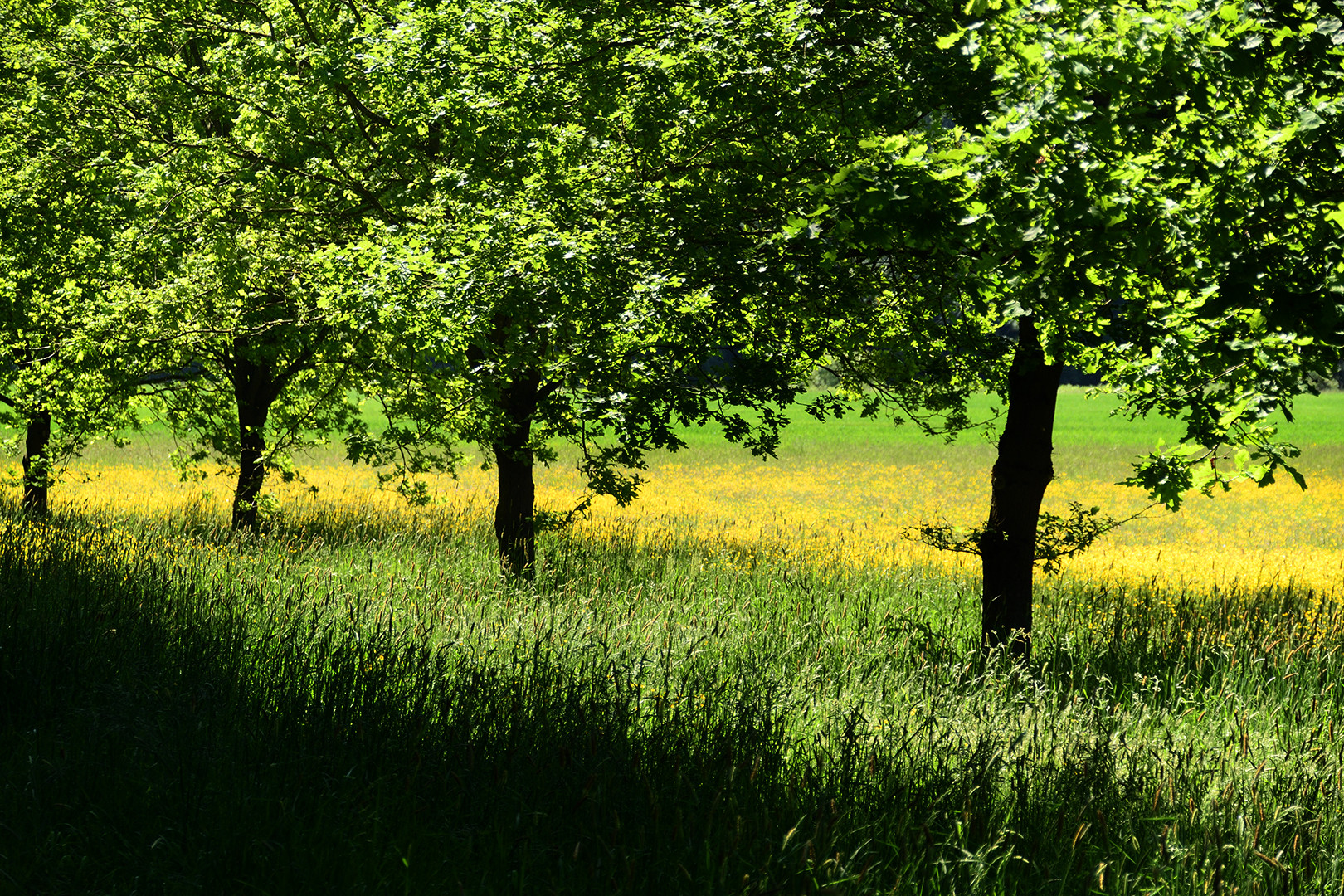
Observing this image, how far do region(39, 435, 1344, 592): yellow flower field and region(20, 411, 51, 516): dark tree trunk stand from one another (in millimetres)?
658

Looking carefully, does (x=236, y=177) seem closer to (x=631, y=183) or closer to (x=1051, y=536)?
(x=631, y=183)

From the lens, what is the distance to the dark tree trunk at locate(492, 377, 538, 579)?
10.0 metres

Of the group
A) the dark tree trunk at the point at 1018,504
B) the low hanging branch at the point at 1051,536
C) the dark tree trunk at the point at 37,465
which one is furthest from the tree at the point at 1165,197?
the dark tree trunk at the point at 37,465

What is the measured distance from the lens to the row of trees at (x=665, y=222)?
153 inches

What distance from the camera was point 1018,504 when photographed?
7645 millimetres

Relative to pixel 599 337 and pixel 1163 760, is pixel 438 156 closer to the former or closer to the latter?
pixel 599 337

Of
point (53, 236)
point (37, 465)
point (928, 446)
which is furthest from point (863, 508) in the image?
point (928, 446)

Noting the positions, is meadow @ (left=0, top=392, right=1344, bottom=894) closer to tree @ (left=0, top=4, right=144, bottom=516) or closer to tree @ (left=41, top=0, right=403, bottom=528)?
tree @ (left=0, top=4, right=144, bottom=516)

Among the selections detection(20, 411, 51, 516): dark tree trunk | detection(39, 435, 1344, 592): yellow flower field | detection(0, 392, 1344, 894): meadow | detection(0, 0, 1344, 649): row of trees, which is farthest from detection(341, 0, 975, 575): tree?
detection(20, 411, 51, 516): dark tree trunk

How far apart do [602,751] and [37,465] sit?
340 inches

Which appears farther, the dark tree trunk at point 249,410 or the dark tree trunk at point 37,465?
the dark tree trunk at point 249,410

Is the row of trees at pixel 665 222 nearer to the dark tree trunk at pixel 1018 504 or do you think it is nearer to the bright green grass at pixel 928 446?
the dark tree trunk at pixel 1018 504

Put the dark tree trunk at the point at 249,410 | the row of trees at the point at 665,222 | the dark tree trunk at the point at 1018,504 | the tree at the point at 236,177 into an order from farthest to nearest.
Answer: the dark tree trunk at the point at 249,410
the tree at the point at 236,177
the dark tree trunk at the point at 1018,504
the row of trees at the point at 665,222

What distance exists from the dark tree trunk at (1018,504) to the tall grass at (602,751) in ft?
1.37
